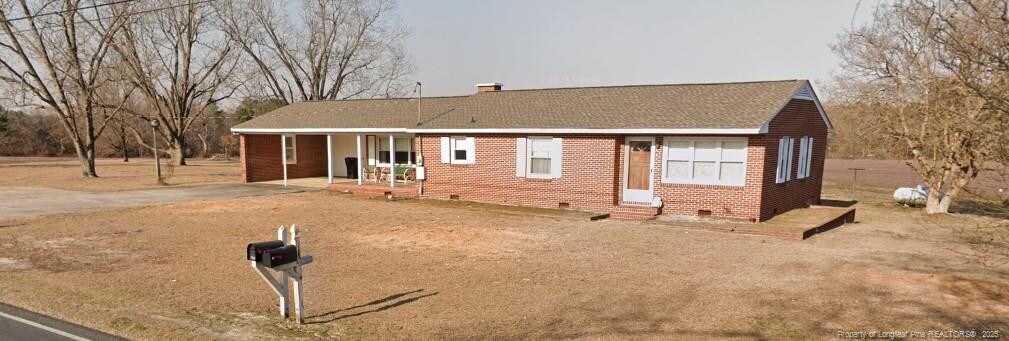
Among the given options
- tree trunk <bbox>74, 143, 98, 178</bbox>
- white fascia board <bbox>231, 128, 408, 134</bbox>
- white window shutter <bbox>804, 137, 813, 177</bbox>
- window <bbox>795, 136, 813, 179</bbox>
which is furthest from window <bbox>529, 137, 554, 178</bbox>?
tree trunk <bbox>74, 143, 98, 178</bbox>

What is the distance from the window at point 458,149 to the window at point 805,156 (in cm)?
1016

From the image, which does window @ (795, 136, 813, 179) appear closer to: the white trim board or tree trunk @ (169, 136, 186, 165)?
the white trim board

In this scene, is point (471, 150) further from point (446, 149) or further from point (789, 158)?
point (789, 158)

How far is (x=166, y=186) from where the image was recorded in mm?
21859

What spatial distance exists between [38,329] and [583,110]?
46.2 ft

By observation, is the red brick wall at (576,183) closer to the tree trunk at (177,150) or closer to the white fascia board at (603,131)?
the white fascia board at (603,131)

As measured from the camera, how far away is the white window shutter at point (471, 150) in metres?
17.3

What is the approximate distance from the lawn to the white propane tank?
7.15 m

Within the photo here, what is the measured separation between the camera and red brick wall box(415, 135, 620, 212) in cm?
1526

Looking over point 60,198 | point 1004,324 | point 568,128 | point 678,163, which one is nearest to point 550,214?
point 568,128

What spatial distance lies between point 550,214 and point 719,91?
670 centimetres

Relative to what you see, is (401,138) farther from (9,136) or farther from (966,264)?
(9,136)

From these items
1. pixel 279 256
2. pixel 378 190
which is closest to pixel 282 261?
pixel 279 256

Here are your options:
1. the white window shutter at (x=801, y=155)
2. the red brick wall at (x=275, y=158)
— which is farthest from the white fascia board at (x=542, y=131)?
the white window shutter at (x=801, y=155)
